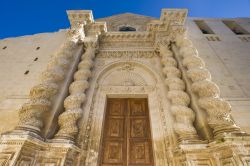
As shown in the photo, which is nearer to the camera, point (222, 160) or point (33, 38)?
point (222, 160)

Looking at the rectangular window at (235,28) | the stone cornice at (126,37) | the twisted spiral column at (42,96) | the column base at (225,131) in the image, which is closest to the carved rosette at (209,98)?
the column base at (225,131)

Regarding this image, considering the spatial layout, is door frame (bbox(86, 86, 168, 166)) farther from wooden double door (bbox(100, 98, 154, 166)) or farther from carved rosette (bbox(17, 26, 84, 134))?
carved rosette (bbox(17, 26, 84, 134))

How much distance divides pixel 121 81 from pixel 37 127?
3148 mm

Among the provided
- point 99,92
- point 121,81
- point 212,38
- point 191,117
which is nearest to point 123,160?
point 191,117

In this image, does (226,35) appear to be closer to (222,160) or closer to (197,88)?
(197,88)

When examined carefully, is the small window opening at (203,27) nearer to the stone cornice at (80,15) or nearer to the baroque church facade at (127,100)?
the baroque church facade at (127,100)

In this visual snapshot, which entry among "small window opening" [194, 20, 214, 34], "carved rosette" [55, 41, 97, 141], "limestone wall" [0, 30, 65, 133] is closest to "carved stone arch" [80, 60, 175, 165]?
"carved rosette" [55, 41, 97, 141]

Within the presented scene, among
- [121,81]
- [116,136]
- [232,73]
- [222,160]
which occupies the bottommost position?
[222,160]

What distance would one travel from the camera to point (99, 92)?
211 inches

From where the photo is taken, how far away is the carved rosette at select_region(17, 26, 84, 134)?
3455mm

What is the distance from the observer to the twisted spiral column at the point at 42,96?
11.3ft

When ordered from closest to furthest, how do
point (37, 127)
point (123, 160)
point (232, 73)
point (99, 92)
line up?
point (37, 127), point (123, 160), point (99, 92), point (232, 73)

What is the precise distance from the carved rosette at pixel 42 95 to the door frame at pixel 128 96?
1210mm

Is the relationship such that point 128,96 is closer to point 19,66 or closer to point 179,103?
point 179,103
